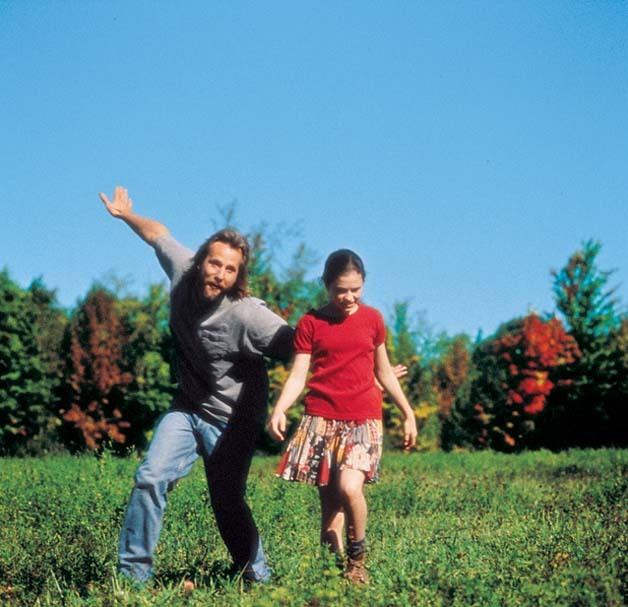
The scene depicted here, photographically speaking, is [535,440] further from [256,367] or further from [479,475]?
[256,367]

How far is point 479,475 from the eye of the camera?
40.3 feet

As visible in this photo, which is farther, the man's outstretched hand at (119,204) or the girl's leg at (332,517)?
the man's outstretched hand at (119,204)

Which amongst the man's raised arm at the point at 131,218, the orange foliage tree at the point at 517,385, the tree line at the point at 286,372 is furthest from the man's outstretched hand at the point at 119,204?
the orange foliage tree at the point at 517,385

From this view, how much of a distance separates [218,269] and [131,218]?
1094 millimetres

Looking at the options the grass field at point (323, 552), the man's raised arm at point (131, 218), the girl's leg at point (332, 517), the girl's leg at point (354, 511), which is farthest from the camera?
the man's raised arm at point (131, 218)

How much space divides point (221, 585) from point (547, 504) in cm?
405

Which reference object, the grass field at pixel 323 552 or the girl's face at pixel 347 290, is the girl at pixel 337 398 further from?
the grass field at pixel 323 552

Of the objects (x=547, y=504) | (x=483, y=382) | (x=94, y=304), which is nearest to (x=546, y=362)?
(x=483, y=382)

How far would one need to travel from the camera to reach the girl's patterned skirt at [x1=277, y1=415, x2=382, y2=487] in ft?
15.9

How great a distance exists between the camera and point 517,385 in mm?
24938

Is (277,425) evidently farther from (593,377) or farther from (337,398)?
(593,377)

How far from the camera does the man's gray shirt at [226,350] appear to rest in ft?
15.9

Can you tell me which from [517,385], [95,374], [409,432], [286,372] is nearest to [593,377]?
[517,385]

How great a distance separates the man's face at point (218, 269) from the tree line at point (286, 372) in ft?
53.2
